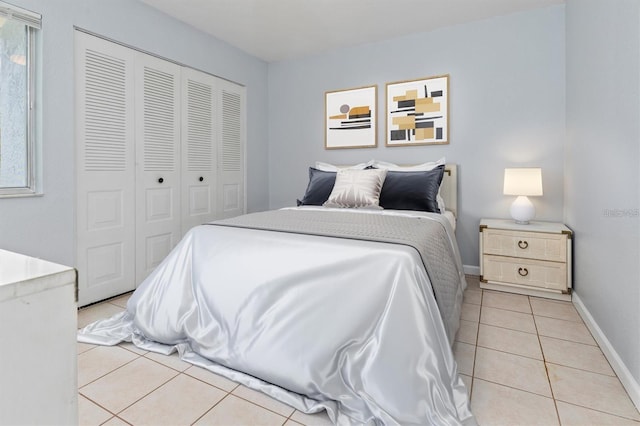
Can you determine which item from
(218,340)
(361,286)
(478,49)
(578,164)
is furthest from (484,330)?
(478,49)

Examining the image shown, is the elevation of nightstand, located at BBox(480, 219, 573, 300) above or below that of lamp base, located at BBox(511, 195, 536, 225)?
below

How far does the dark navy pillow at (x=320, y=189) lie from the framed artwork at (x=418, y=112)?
82 cm

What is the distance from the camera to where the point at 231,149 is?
154 inches

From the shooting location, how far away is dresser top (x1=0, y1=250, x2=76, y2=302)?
520 millimetres

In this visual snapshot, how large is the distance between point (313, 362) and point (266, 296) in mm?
375

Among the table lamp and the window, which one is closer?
the window

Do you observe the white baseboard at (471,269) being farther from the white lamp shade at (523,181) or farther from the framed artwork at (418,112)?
the framed artwork at (418,112)

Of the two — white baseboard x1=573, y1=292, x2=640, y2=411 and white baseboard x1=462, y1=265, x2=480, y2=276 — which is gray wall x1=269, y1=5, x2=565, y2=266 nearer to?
white baseboard x1=462, y1=265, x2=480, y2=276

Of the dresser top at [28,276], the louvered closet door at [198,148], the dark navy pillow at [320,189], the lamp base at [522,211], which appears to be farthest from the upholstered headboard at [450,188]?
the dresser top at [28,276]

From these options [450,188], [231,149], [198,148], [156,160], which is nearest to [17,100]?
[156,160]

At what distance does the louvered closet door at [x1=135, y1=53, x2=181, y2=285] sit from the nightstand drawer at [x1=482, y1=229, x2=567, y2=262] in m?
2.79

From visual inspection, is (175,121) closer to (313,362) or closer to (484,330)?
(313,362)

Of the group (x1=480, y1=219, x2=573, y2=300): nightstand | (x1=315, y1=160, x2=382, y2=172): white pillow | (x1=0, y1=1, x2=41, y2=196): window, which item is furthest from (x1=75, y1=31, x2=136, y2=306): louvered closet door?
(x1=480, y1=219, x2=573, y2=300): nightstand

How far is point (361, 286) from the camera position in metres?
1.51
